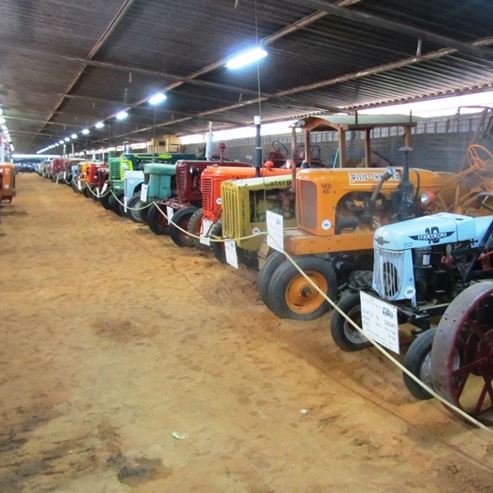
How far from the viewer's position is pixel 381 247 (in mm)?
3520

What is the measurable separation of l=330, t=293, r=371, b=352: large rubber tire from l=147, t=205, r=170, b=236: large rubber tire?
6.50 metres

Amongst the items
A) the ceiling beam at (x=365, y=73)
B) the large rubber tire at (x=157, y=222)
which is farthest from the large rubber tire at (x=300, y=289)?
the large rubber tire at (x=157, y=222)

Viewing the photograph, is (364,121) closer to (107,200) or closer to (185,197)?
(185,197)

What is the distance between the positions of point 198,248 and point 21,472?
20.3 feet

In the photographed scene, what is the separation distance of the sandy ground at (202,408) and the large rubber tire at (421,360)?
0.53 ft

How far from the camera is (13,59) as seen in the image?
12.2 meters

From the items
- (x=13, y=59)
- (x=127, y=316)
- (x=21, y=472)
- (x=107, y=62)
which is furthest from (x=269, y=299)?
(x=13, y=59)

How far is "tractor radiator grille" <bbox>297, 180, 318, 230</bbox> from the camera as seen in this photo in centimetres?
485

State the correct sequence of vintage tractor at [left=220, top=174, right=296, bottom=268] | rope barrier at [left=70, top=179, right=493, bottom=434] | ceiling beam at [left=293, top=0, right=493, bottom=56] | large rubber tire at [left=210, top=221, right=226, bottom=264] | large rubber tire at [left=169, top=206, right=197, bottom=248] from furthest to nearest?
large rubber tire at [left=169, top=206, right=197, bottom=248]
large rubber tire at [left=210, top=221, right=226, bottom=264]
ceiling beam at [left=293, top=0, right=493, bottom=56]
vintage tractor at [left=220, top=174, right=296, bottom=268]
rope barrier at [left=70, top=179, right=493, bottom=434]

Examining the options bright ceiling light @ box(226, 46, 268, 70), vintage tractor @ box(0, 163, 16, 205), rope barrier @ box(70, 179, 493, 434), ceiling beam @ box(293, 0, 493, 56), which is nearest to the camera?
rope barrier @ box(70, 179, 493, 434)

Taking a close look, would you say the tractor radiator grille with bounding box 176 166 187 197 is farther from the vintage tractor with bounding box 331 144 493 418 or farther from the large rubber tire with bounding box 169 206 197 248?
the vintage tractor with bounding box 331 144 493 418

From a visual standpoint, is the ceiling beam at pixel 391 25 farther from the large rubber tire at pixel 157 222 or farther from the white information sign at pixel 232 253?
the large rubber tire at pixel 157 222

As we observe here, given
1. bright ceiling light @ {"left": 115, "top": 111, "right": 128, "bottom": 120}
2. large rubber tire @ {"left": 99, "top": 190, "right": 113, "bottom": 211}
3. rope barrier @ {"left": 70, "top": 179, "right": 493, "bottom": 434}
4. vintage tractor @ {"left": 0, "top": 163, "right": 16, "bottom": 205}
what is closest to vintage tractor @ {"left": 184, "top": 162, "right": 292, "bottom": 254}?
rope barrier @ {"left": 70, "top": 179, "right": 493, "bottom": 434}

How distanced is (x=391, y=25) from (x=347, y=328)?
5.05 m
